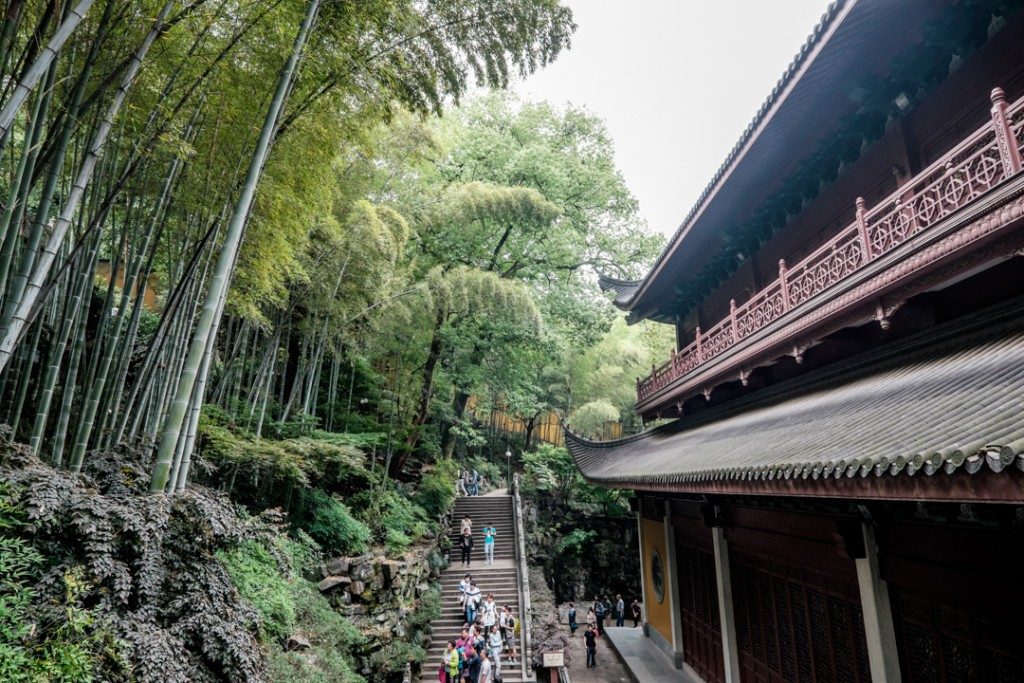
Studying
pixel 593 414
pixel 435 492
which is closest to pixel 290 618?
pixel 435 492

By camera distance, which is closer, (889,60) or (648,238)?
(889,60)

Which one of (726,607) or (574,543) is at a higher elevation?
(726,607)

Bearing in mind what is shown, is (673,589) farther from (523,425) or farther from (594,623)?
(523,425)

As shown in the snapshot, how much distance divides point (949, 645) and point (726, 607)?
3492 mm

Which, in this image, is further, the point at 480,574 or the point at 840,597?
A: the point at 480,574

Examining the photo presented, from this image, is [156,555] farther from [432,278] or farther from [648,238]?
[648,238]

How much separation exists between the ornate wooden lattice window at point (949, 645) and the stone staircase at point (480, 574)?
23.5ft

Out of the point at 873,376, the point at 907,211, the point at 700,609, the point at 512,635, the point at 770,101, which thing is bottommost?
the point at 512,635

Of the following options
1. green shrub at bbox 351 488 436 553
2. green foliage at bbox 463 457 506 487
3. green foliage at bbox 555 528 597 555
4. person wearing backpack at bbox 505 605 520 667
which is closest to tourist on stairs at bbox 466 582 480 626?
person wearing backpack at bbox 505 605 520 667

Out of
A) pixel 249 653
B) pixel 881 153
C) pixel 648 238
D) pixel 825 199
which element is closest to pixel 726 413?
pixel 825 199

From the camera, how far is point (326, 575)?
350 inches

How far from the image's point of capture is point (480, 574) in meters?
12.5

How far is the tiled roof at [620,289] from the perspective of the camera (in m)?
11.8

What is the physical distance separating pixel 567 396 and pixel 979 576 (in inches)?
782
